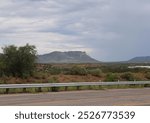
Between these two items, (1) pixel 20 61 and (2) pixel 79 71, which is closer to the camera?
(1) pixel 20 61

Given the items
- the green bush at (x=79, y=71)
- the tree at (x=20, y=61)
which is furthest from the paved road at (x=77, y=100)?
the green bush at (x=79, y=71)

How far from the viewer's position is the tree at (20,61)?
46.5m

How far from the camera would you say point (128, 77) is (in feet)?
177

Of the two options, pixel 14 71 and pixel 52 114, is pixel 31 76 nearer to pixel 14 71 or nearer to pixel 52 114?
pixel 14 71

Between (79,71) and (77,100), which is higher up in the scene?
(77,100)

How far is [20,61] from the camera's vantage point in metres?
47.0

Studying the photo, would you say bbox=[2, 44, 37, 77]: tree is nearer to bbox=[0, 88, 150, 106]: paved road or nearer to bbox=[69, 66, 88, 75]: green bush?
bbox=[69, 66, 88, 75]: green bush

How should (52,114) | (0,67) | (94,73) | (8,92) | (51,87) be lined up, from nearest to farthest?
(52,114) < (8,92) < (51,87) < (0,67) < (94,73)

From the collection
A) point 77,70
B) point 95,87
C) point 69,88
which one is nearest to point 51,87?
point 69,88

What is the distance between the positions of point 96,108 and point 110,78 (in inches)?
1607

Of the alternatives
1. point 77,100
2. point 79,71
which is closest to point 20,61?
point 79,71

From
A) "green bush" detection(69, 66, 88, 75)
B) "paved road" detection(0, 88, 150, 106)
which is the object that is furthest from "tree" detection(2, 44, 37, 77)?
"paved road" detection(0, 88, 150, 106)

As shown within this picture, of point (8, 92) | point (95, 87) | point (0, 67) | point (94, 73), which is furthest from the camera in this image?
point (94, 73)

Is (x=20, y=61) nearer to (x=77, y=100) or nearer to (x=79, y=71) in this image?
(x=79, y=71)
